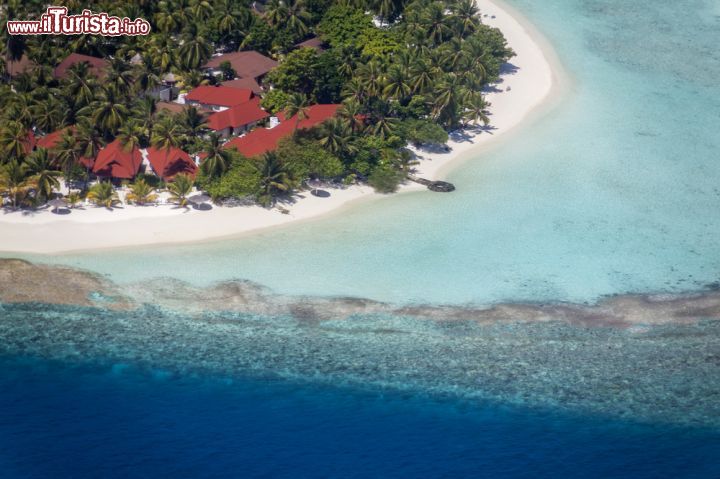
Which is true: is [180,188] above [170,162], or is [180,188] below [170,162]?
below

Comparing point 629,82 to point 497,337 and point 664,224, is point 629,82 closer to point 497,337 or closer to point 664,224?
point 664,224

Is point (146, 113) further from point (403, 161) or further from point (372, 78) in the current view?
point (403, 161)

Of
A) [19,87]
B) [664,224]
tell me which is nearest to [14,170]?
[19,87]

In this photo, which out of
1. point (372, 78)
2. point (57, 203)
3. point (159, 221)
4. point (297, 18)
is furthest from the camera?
point (297, 18)

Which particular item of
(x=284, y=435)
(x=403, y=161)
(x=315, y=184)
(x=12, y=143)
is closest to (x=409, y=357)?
(x=284, y=435)

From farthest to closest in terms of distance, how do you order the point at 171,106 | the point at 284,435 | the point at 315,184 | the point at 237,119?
the point at 171,106 → the point at 237,119 → the point at 315,184 → the point at 284,435

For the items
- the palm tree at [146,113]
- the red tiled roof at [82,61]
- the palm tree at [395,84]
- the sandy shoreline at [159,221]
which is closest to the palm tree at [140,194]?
the sandy shoreline at [159,221]

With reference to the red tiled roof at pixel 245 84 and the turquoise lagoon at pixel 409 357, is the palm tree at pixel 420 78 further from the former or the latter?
the red tiled roof at pixel 245 84
